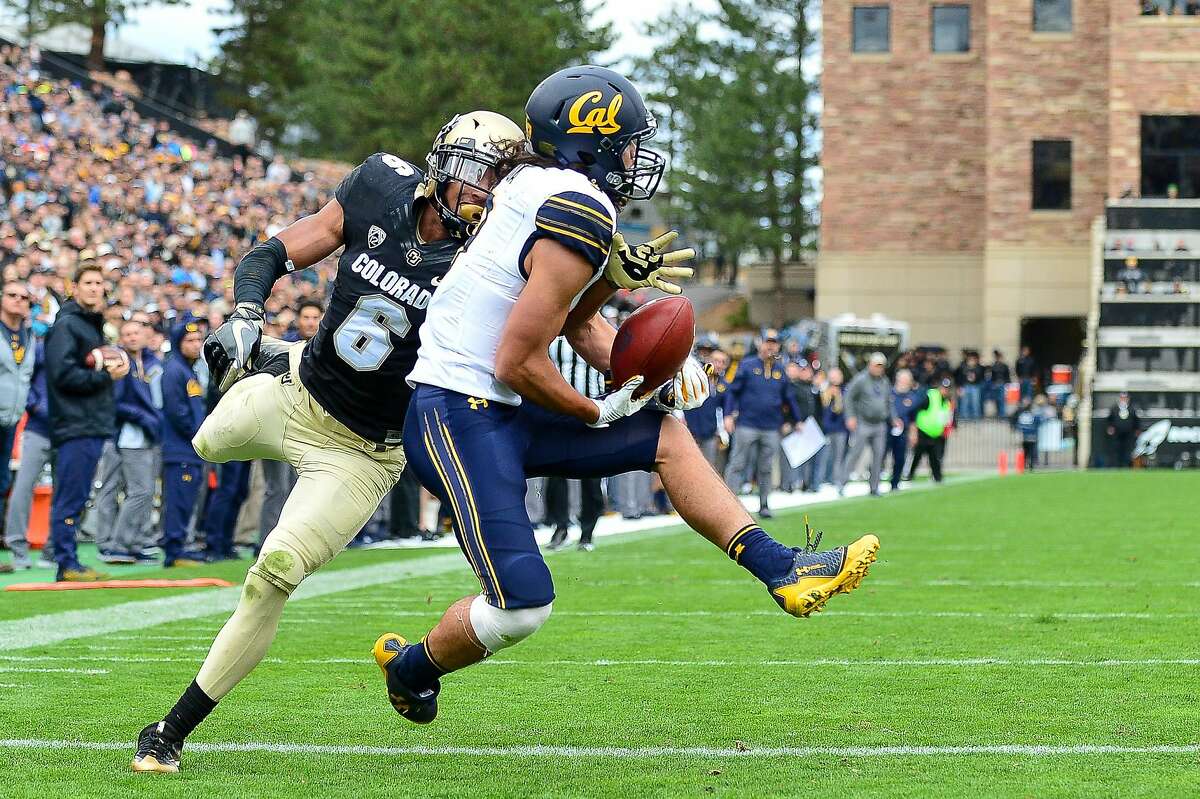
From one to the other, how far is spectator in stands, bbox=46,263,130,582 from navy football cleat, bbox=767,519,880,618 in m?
6.69

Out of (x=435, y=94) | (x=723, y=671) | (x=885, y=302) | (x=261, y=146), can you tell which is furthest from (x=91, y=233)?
(x=261, y=146)

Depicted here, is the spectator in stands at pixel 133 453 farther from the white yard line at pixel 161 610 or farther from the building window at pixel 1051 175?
the building window at pixel 1051 175

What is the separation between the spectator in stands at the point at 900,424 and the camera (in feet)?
69.3

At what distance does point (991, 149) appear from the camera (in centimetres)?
4347

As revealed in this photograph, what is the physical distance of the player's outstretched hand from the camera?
15.8 feet

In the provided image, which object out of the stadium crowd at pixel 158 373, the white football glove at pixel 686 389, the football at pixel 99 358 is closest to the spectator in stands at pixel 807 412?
the stadium crowd at pixel 158 373

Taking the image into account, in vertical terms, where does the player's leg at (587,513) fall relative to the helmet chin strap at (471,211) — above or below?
below

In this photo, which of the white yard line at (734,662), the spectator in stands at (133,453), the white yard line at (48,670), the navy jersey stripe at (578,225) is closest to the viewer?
the navy jersey stripe at (578,225)

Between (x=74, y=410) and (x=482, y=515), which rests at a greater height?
(x=482, y=515)

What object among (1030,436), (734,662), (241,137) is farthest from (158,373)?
(241,137)

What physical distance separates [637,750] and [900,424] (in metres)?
16.5

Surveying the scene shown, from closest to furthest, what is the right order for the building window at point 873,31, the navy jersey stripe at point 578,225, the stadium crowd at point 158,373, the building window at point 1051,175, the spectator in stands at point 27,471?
the navy jersey stripe at point 578,225
the stadium crowd at point 158,373
the spectator in stands at point 27,471
the building window at point 1051,175
the building window at point 873,31

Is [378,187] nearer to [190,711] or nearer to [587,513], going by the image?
[190,711]

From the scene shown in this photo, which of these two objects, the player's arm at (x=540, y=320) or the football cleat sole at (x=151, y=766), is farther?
the football cleat sole at (x=151, y=766)
